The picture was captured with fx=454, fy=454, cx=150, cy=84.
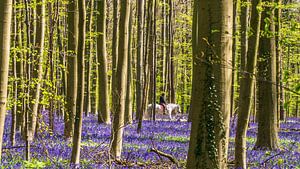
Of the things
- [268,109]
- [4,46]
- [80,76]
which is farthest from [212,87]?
[268,109]

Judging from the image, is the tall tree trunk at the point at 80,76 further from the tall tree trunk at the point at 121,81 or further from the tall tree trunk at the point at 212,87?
the tall tree trunk at the point at 212,87

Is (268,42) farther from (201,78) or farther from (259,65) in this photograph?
(201,78)

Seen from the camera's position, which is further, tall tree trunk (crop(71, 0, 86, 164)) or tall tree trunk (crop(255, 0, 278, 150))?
tall tree trunk (crop(255, 0, 278, 150))

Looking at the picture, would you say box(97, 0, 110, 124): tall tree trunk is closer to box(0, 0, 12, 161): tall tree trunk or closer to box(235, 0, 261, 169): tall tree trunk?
box(235, 0, 261, 169): tall tree trunk

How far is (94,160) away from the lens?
30.2 feet

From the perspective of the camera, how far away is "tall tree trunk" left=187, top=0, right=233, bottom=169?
5.10 meters

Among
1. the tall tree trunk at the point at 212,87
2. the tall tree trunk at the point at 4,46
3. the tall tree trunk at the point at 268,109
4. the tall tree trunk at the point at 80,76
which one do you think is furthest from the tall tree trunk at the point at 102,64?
the tall tree trunk at the point at 212,87

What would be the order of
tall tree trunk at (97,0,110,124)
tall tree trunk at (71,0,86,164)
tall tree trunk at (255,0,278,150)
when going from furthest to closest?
1. tall tree trunk at (97,0,110,124)
2. tall tree trunk at (255,0,278,150)
3. tall tree trunk at (71,0,86,164)

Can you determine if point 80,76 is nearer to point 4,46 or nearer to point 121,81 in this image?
point 121,81

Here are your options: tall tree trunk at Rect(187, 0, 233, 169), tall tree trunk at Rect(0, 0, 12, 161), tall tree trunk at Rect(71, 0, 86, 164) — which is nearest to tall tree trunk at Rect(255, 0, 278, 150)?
tall tree trunk at Rect(71, 0, 86, 164)

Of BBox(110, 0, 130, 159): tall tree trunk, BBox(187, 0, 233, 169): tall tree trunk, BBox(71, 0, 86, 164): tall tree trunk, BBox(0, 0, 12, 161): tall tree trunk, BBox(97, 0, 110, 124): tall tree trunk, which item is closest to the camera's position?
BBox(187, 0, 233, 169): tall tree trunk

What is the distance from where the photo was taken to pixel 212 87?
5.20m

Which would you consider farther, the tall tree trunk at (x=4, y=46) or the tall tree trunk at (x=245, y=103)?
the tall tree trunk at (x=245, y=103)

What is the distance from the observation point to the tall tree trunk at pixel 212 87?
16.7 ft
